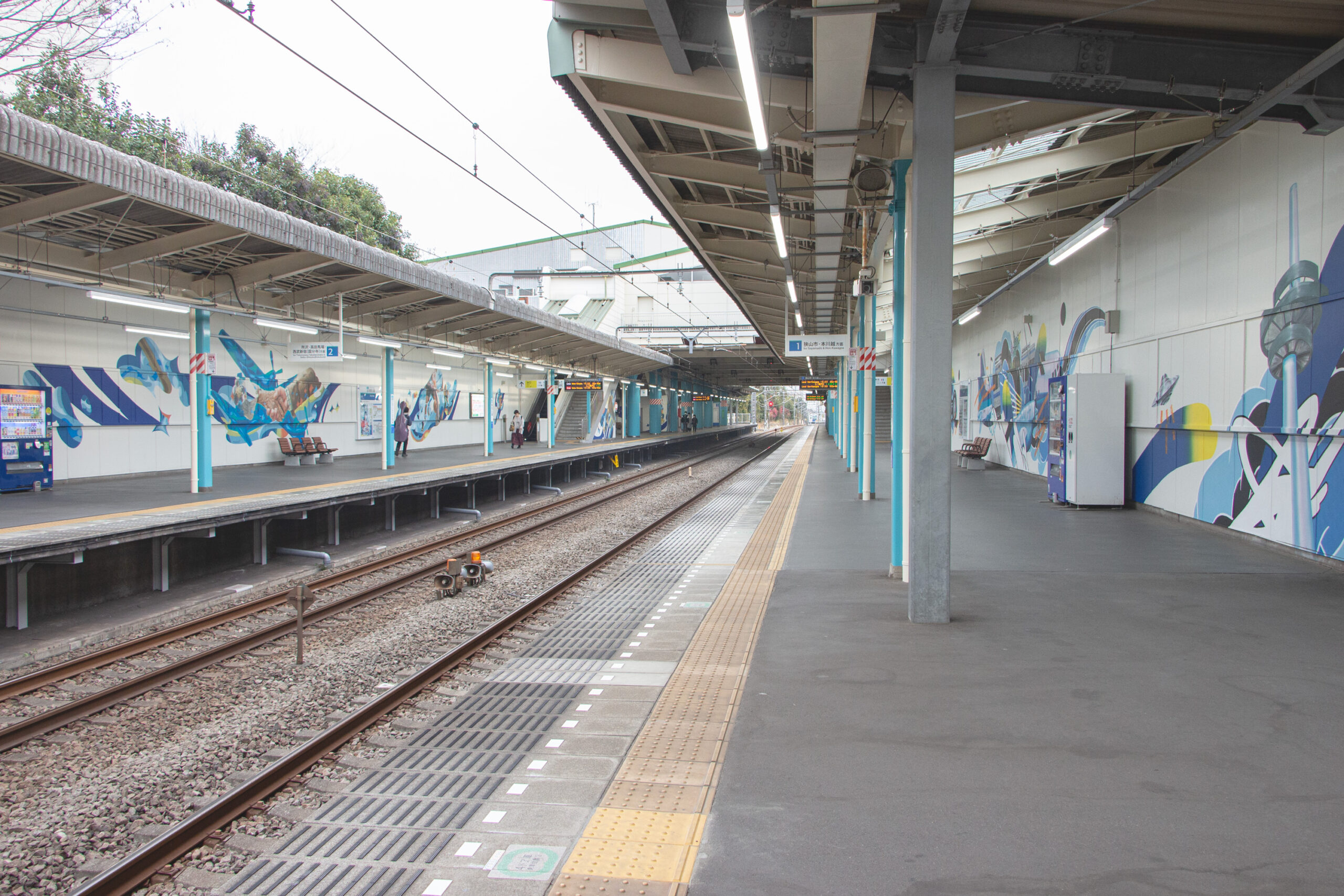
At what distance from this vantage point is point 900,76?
6.17 meters

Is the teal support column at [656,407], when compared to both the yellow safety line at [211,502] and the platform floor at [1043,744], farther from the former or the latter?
the platform floor at [1043,744]

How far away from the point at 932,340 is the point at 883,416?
2986 centimetres

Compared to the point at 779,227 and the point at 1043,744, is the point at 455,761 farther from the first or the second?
the point at 779,227

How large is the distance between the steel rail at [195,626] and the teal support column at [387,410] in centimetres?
444

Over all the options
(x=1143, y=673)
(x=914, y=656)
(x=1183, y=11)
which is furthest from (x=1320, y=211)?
(x=914, y=656)

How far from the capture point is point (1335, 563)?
24.2ft

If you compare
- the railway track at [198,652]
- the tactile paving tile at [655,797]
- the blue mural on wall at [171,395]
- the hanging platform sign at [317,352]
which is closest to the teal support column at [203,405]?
the blue mural on wall at [171,395]

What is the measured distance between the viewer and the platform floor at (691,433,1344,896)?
2.62 m

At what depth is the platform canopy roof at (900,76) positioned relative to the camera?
5684mm

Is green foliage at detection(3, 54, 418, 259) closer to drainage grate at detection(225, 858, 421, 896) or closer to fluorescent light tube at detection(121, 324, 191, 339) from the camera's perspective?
fluorescent light tube at detection(121, 324, 191, 339)

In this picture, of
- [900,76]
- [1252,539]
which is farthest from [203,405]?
[1252,539]

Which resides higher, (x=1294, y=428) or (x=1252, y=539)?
(x=1294, y=428)

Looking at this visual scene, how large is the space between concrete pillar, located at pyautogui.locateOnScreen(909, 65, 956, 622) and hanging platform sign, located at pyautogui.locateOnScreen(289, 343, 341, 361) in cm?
1215

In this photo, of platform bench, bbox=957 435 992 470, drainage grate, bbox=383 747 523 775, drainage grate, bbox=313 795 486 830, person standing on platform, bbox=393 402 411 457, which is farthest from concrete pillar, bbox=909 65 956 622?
person standing on platform, bbox=393 402 411 457
